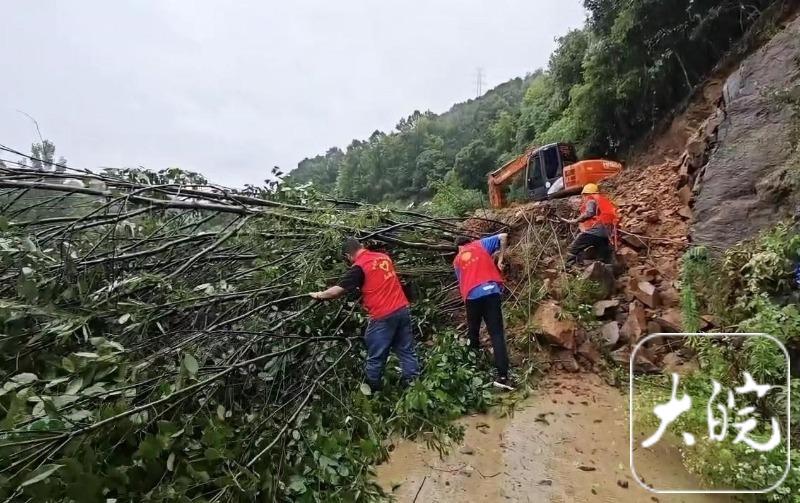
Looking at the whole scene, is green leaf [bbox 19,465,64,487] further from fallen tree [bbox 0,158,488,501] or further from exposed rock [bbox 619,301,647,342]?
exposed rock [bbox 619,301,647,342]

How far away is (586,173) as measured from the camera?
8.11 m

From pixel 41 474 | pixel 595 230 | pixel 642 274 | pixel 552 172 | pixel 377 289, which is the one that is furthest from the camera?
pixel 552 172

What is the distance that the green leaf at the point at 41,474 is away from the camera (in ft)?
5.91

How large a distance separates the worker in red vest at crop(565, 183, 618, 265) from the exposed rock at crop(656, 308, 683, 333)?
893 millimetres

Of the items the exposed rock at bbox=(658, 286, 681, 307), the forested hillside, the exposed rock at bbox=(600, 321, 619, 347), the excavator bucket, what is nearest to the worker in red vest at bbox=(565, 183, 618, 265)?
the exposed rock at bbox=(658, 286, 681, 307)

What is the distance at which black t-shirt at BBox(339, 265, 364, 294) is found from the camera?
130 inches

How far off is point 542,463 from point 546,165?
26.3ft

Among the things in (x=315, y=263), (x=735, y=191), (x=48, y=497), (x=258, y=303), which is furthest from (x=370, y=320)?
(x=735, y=191)

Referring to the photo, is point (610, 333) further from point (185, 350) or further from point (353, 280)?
point (185, 350)

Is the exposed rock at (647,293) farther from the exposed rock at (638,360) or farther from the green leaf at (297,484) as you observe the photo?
the green leaf at (297,484)

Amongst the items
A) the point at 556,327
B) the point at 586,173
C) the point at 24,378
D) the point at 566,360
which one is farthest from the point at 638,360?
the point at 586,173

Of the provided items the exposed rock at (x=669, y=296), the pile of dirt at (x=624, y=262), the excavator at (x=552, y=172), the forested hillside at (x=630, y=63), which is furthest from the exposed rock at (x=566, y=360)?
the excavator at (x=552, y=172)

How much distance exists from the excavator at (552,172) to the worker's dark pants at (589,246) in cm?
351

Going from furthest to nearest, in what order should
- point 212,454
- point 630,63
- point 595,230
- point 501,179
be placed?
point 501,179 < point 630,63 < point 595,230 < point 212,454
